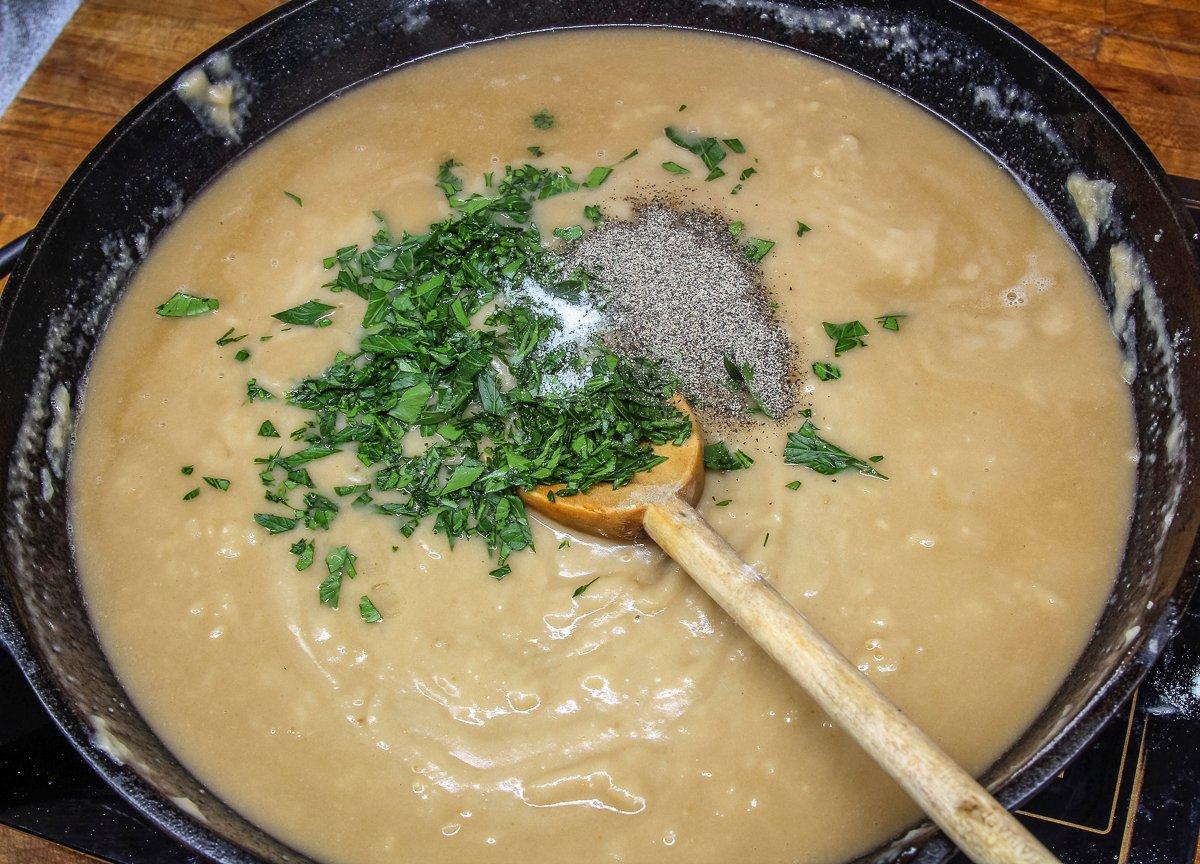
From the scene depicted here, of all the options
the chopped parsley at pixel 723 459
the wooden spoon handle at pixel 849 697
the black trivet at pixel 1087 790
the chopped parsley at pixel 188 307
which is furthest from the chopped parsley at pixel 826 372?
the chopped parsley at pixel 188 307

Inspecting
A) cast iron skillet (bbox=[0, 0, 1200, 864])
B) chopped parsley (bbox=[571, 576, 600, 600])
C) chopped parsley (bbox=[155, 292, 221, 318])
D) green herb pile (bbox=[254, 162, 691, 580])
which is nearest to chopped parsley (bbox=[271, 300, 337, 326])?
green herb pile (bbox=[254, 162, 691, 580])

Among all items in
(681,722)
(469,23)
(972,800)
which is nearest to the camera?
(972,800)

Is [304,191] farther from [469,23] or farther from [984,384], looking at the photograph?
[984,384]

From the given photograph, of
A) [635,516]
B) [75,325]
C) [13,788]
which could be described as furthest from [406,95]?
[13,788]

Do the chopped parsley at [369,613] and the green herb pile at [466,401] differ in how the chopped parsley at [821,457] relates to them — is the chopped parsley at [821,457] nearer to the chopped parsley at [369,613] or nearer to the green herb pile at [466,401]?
the green herb pile at [466,401]

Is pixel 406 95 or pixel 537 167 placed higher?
pixel 406 95

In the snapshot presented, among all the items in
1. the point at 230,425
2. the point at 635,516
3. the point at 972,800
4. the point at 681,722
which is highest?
the point at 230,425

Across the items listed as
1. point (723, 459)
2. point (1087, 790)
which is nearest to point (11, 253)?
point (723, 459)
